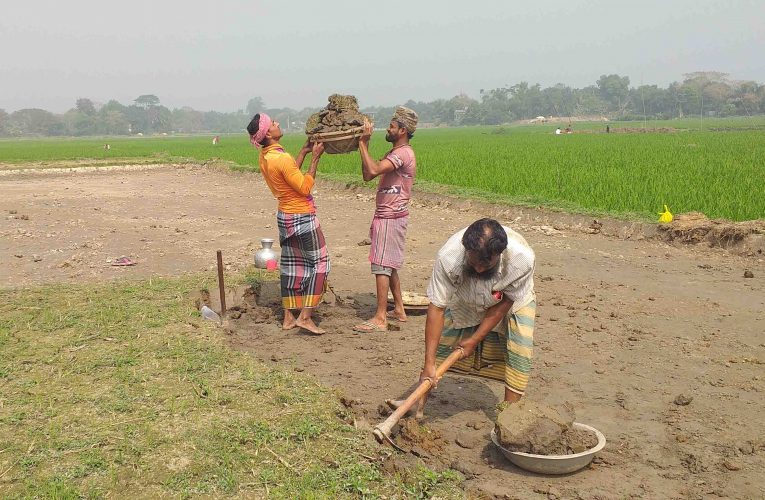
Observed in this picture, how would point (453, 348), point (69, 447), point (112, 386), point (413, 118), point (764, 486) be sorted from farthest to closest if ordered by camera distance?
point (413, 118)
point (112, 386)
point (453, 348)
point (69, 447)
point (764, 486)

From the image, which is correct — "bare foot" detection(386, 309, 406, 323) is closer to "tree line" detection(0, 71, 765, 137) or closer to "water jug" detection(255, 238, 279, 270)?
"water jug" detection(255, 238, 279, 270)

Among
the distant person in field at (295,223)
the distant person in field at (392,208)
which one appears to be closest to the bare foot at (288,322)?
the distant person in field at (295,223)

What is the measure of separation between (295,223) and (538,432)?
2650 mm

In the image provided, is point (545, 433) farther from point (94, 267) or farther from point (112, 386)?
point (94, 267)

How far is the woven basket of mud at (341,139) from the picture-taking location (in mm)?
4898

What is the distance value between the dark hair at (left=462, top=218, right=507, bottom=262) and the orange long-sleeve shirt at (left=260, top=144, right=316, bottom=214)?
219 centimetres

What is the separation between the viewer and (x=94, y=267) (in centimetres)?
741

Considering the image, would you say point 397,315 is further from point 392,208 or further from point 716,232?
point 716,232

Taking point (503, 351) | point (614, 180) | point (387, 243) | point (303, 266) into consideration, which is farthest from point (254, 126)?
point (614, 180)

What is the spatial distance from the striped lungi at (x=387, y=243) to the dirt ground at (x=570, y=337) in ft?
1.83

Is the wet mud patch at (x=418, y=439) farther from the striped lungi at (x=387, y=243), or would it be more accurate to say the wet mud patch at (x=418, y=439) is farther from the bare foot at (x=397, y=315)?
the bare foot at (x=397, y=315)

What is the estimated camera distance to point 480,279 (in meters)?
3.36

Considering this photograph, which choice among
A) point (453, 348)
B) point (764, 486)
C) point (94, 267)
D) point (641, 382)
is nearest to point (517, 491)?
point (453, 348)

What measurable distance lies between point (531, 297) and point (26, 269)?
5955mm
